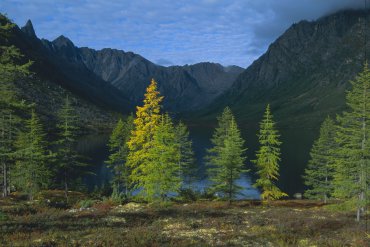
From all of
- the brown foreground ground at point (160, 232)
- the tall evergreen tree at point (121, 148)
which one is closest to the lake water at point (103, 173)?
the tall evergreen tree at point (121, 148)

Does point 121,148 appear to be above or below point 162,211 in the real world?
above

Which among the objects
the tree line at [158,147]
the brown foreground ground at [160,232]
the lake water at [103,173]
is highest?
the tree line at [158,147]

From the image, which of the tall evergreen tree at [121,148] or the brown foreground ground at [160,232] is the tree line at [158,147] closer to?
the tall evergreen tree at [121,148]

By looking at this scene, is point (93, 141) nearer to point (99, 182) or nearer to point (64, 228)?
point (99, 182)

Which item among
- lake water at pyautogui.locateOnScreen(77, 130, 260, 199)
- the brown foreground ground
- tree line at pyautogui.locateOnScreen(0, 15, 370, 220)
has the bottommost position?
lake water at pyautogui.locateOnScreen(77, 130, 260, 199)

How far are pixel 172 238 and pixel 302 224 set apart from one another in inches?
419

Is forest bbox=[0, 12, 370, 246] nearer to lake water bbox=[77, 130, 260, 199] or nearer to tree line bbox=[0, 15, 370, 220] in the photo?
tree line bbox=[0, 15, 370, 220]

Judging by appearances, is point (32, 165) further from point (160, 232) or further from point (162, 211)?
point (160, 232)

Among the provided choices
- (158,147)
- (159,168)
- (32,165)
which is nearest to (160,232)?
(158,147)

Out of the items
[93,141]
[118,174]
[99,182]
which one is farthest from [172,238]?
[93,141]

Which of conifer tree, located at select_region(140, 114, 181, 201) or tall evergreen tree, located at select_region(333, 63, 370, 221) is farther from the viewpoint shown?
conifer tree, located at select_region(140, 114, 181, 201)

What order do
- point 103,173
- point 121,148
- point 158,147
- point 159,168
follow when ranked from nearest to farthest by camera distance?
point 158,147 < point 159,168 < point 121,148 < point 103,173

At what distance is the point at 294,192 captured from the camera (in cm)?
8494

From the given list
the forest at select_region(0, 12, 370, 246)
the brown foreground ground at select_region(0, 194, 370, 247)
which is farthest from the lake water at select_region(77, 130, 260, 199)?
the brown foreground ground at select_region(0, 194, 370, 247)
